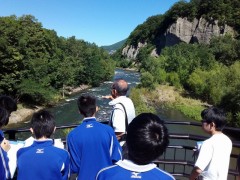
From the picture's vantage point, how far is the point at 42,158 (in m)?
3.08

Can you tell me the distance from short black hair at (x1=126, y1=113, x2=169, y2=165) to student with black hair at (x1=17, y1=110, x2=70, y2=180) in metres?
1.20

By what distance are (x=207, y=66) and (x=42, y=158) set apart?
59176 millimetres

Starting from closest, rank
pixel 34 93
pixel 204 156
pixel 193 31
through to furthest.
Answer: pixel 204 156 → pixel 34 93 → pixel 193 31

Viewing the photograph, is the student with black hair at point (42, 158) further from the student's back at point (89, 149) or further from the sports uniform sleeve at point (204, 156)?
the sports uniform sleeve at point (204, 156)

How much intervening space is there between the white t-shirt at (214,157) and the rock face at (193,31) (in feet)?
299

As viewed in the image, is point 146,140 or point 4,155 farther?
point 4,155

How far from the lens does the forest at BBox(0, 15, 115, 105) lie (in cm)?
3681

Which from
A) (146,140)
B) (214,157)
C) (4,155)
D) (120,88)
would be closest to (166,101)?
(120,88)

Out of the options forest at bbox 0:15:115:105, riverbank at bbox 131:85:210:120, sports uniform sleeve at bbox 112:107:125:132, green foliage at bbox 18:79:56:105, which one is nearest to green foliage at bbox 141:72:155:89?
riverbank at bbox 131:85:210:120

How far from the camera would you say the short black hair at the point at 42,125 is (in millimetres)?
3209

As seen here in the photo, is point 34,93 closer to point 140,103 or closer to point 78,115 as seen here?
point 78,115

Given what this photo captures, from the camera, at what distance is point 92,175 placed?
142 inches

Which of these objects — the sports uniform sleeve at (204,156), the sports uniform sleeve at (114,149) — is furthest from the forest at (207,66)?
the sports uniform sleeve at (114,149)

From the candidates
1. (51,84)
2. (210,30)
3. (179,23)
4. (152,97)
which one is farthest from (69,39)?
(179,23)
